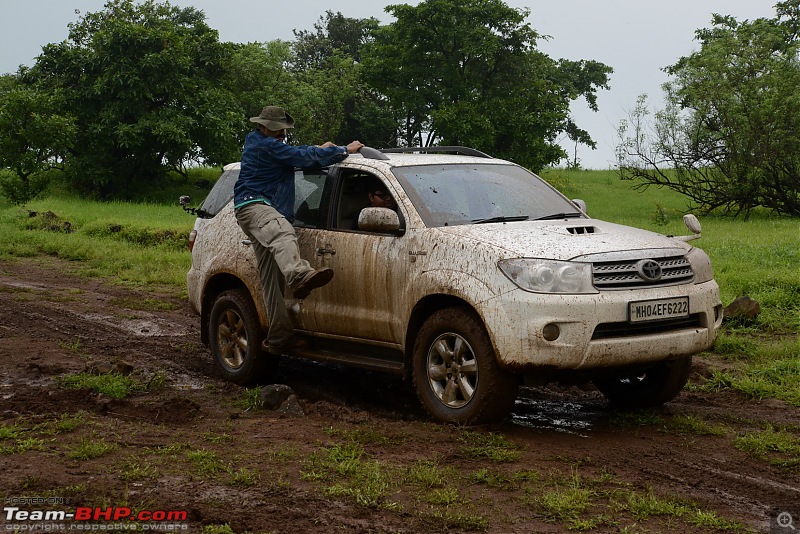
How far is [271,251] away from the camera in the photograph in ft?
25.0

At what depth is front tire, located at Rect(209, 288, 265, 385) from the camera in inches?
320

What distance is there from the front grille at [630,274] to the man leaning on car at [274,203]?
221 centimetres

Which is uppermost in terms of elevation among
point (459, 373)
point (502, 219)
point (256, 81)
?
point (256, 81)

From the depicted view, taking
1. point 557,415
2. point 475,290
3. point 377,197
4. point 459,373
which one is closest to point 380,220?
point 377,197

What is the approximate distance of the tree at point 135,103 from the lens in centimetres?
3834

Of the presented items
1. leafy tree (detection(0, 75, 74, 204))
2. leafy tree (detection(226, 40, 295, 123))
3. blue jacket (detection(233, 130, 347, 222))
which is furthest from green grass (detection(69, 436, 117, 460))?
leafy tree (detection(226, 40, 295, 123))

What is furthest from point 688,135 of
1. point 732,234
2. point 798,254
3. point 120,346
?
point 120,346

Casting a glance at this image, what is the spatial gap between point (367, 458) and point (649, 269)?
6.97 feet

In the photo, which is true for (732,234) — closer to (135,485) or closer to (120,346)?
(120,346)

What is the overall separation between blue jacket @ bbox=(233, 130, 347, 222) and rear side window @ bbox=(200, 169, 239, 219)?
73 cm

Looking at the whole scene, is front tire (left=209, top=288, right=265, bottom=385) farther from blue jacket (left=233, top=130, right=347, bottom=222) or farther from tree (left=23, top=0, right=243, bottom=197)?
tree (left=23, top=0, right=243, bottom=197)

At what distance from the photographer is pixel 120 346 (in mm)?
9773

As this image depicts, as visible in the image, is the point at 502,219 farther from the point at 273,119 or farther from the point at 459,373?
the point at 273,119

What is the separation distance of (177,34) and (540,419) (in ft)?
123
